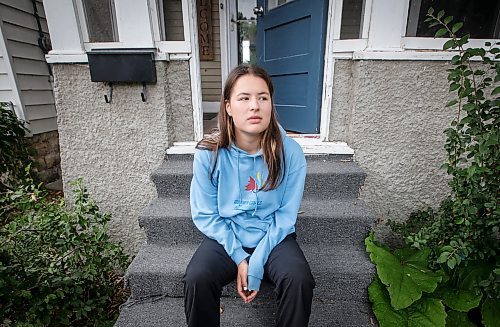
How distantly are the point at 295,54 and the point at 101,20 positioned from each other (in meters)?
1.62

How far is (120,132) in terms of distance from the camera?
6.91ft

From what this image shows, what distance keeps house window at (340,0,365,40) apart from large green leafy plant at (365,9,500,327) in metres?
0.69

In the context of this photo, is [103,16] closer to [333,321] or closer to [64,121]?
[64,121]

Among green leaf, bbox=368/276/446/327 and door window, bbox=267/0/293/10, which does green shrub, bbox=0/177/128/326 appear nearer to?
green leaf, bbox=368/276/446/327

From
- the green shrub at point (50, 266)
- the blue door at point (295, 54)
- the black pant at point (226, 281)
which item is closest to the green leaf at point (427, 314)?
the black pant at point (226, 281)

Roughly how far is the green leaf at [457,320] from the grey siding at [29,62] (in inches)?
167

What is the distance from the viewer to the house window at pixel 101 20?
6.75 ft

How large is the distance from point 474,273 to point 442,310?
29cm

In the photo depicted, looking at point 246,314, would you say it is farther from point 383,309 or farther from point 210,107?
point 210,107

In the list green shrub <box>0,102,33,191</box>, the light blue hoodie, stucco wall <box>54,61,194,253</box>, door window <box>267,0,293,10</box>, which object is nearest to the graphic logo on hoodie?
the light blue hoodie

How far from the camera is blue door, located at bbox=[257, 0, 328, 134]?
223 centimetres

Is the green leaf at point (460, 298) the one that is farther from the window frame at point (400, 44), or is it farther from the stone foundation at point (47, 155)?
the stone foundation at point (47, 155)

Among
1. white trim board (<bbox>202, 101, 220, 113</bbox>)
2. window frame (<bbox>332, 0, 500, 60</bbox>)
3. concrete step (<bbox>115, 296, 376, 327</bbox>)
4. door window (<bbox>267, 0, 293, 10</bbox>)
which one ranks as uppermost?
door window (<bbox>267, 0, 293, 10</bbox>)

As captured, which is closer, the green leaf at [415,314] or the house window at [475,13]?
the green leaf at [415,314]
